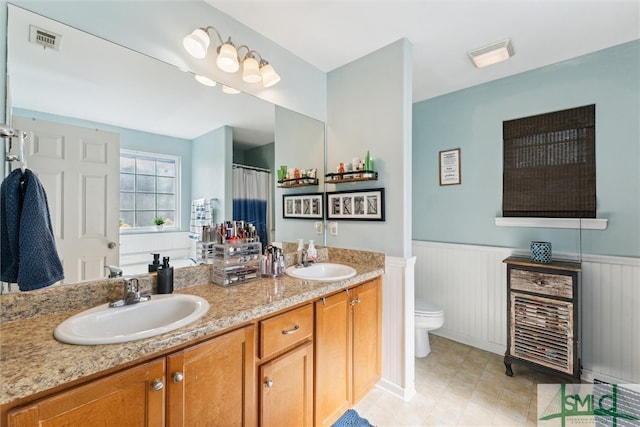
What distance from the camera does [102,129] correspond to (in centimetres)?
122

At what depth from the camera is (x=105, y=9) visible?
4.01 ft

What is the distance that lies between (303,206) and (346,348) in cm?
109

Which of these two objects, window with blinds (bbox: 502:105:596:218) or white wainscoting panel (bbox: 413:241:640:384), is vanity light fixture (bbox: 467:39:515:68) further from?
white wainscoting panel (bbox: 413:241:640:384)

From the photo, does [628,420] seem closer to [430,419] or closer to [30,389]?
[430,419]

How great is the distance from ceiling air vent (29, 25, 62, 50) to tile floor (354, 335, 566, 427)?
2.47 metres

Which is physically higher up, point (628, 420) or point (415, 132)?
point (415, 132)

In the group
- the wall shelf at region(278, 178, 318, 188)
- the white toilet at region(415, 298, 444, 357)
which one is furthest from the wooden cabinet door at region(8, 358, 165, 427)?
the white toilet at region(415, 298, 444, 357)

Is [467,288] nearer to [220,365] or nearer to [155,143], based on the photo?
[220,365]

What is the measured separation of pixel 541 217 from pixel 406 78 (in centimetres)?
158

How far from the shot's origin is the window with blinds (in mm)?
2049

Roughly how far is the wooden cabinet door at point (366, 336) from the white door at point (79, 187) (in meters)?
1.32

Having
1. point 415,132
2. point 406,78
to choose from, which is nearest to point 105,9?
point 406,78

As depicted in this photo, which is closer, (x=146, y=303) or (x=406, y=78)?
(x=146, y=303)

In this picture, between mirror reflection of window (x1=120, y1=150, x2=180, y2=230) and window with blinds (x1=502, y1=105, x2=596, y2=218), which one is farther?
window with blinds (x1=502, y1=105, x2=596, y2=218)
